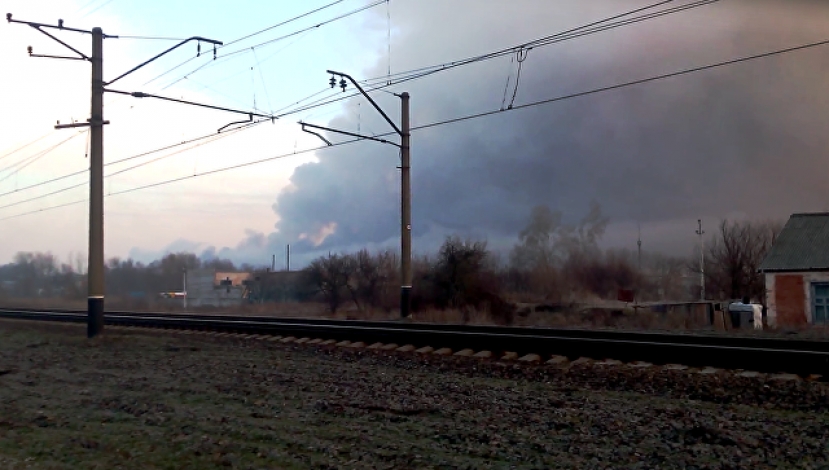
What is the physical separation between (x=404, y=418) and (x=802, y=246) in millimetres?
38997

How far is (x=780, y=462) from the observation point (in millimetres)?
6789

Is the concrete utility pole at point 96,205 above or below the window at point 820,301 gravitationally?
above

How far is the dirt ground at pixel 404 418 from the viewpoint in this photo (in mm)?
7355

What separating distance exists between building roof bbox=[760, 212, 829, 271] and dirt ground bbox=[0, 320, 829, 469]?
3202 centimetres

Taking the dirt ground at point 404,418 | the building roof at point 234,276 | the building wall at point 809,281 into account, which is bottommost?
the dirt ground at point 404,418

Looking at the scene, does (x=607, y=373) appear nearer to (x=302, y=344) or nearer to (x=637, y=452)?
(x=637, y=452)

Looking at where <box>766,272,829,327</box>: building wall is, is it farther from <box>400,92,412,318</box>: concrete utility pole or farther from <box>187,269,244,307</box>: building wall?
<box>187,269,244,307</box>: building wall

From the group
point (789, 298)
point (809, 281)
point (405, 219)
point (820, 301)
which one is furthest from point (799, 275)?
point (405, 219)

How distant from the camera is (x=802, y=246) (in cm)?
4188

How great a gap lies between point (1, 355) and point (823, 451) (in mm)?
19216

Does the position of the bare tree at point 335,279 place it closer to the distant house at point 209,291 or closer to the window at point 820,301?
the distant house at point 209,291

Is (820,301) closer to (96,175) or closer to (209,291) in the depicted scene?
(96,175)

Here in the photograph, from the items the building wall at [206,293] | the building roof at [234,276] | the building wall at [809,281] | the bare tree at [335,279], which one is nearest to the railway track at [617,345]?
the building wall at [809,281]

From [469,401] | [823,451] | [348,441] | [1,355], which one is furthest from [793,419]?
[1,355]
